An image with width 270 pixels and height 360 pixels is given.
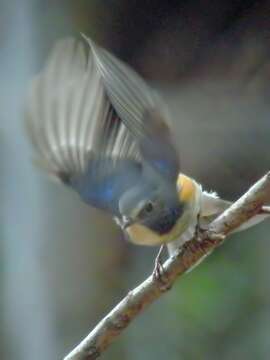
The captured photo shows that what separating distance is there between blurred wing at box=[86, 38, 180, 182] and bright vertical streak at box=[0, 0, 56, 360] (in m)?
0.57

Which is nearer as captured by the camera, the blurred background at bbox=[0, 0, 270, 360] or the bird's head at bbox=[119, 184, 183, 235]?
the bird's head at bbox=[119, 184, 183, 235]

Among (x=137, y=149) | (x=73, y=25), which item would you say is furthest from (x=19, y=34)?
(x=137, y=149)

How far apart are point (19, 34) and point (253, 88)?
0.37m

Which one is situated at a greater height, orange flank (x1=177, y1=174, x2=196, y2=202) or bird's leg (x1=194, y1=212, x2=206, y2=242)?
bird's leg (x1=194, y1=212, x2=206, y2=242)

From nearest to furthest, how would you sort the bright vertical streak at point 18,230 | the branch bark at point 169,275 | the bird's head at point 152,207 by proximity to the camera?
the branch bark at point 169,275 → the bird's head at point 152,207 → the bright vertical streak at point 18,230

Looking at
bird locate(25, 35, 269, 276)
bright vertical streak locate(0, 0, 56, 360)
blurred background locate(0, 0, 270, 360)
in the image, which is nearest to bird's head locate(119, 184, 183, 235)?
bird locate(25, 35, 269, 276)

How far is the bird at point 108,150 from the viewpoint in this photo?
30.4 inches

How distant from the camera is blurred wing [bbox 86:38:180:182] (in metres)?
0.74

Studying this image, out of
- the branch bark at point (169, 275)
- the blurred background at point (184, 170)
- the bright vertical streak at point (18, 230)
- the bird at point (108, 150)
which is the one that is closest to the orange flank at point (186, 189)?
the bird at point (108, 150)

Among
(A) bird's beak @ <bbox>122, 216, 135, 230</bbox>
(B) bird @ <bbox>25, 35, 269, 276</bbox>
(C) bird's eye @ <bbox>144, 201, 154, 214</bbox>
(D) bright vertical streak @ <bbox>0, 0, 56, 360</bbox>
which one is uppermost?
(B) bird @ <bbox>25, 35, 269, 276</bbox>

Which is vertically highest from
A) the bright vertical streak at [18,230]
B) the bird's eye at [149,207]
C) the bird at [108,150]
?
the bird at [108,150]

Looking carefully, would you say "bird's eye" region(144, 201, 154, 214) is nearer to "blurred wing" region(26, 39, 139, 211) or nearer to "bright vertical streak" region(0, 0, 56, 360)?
"blurred wing" region(26, 39, 139, 211)

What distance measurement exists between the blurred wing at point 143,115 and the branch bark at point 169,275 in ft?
0.23

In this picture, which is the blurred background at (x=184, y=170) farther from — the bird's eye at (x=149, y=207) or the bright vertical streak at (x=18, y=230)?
the bird's eye at (x=149, y=207)
